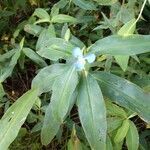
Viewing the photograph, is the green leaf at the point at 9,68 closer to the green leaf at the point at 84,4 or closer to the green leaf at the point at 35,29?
the green leaf at the point at 35,29

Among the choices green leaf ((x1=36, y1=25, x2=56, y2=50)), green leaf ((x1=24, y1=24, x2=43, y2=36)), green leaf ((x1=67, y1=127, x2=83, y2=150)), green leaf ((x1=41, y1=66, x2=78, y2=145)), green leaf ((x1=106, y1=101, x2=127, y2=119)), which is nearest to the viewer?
green leaf ((x1=41, y1=66, x2=78, y2=145))

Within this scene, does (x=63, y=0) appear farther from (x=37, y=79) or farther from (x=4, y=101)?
(x=37, y=79)

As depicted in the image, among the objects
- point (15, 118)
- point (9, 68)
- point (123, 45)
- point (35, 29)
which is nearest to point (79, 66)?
point (123, 45)

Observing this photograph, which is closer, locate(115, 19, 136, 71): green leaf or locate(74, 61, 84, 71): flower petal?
locate(74, 61, 84, 71): flower petal

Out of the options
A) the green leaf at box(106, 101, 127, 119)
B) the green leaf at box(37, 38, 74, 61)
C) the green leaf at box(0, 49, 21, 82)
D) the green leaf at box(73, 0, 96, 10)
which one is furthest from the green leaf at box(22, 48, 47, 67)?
the green leaf at box(37, 38, 74, 61)

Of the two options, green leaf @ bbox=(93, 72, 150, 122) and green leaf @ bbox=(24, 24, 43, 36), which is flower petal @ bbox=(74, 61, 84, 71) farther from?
green leaf @ bbox=(24, 24, 43, 36)

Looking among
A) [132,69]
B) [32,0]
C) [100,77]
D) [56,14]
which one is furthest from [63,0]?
[100,77]

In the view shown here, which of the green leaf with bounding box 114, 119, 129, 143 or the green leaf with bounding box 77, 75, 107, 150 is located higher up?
the green leaf with bounding box 77, 75, 107, 150
